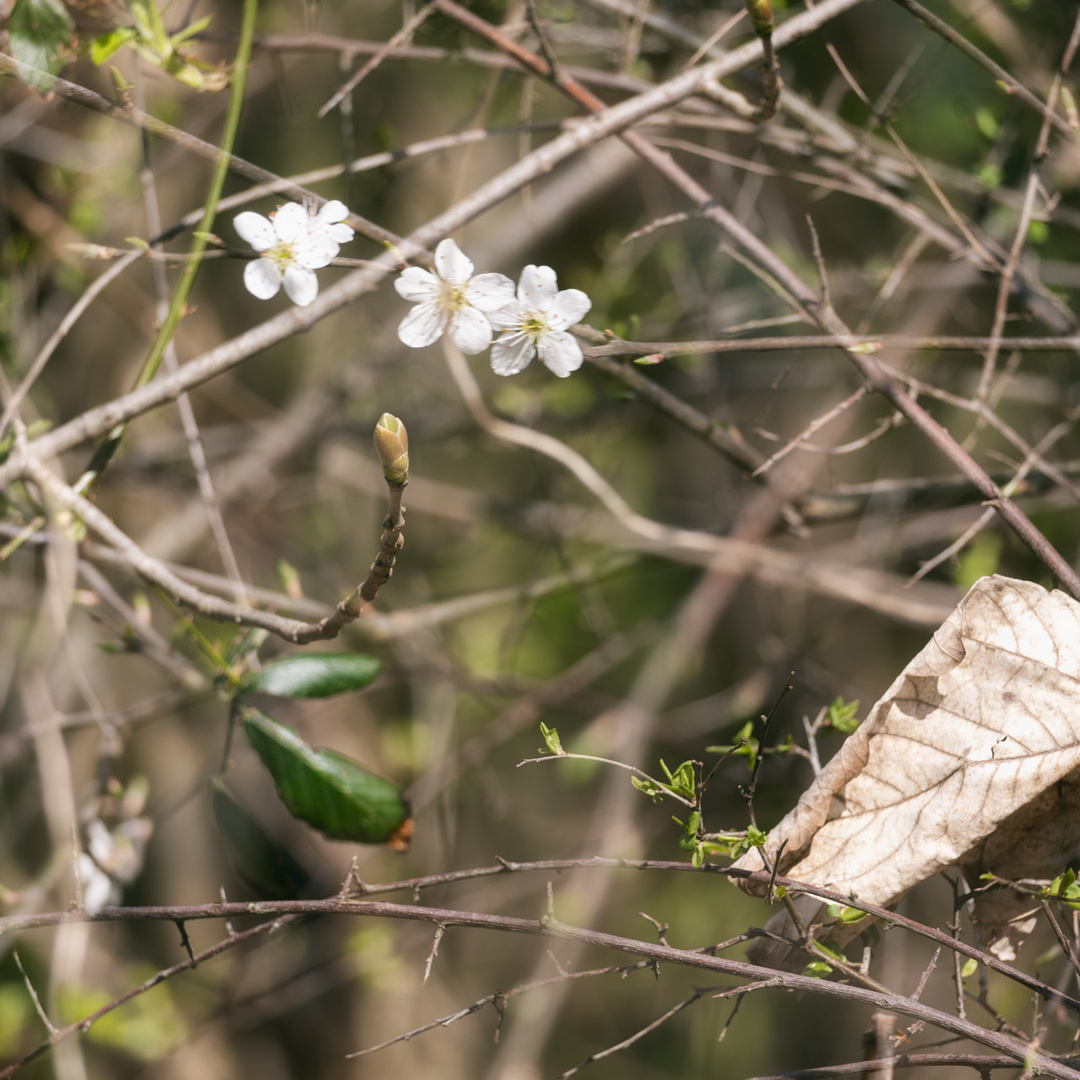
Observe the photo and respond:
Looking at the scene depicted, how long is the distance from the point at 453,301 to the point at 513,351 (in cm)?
7

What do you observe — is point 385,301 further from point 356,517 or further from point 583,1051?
point 583,1051

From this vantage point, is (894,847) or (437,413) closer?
(894,847)

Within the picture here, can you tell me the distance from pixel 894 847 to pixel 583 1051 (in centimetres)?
197

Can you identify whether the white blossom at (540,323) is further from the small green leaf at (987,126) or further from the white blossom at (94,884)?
the white blossom at (94,884)

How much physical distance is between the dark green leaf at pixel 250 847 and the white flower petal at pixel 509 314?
2.04 ft

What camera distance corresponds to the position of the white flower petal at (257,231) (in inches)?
27.3

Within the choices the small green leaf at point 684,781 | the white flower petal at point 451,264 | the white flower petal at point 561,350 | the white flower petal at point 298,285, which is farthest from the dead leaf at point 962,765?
the white flower petal at point 298,285

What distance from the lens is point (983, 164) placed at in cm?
104

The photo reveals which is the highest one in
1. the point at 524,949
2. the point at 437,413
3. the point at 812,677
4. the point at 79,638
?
the point at 437,413

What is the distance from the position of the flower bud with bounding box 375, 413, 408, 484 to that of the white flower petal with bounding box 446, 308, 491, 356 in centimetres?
19

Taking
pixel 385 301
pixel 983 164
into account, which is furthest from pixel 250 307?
pixel 983 164

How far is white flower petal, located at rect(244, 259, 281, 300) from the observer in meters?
0.69

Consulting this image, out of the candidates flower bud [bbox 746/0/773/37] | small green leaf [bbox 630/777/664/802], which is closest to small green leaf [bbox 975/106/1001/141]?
flower bud [bbox 746/0/773/37]

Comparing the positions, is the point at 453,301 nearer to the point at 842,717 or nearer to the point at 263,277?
the point at 263,277
